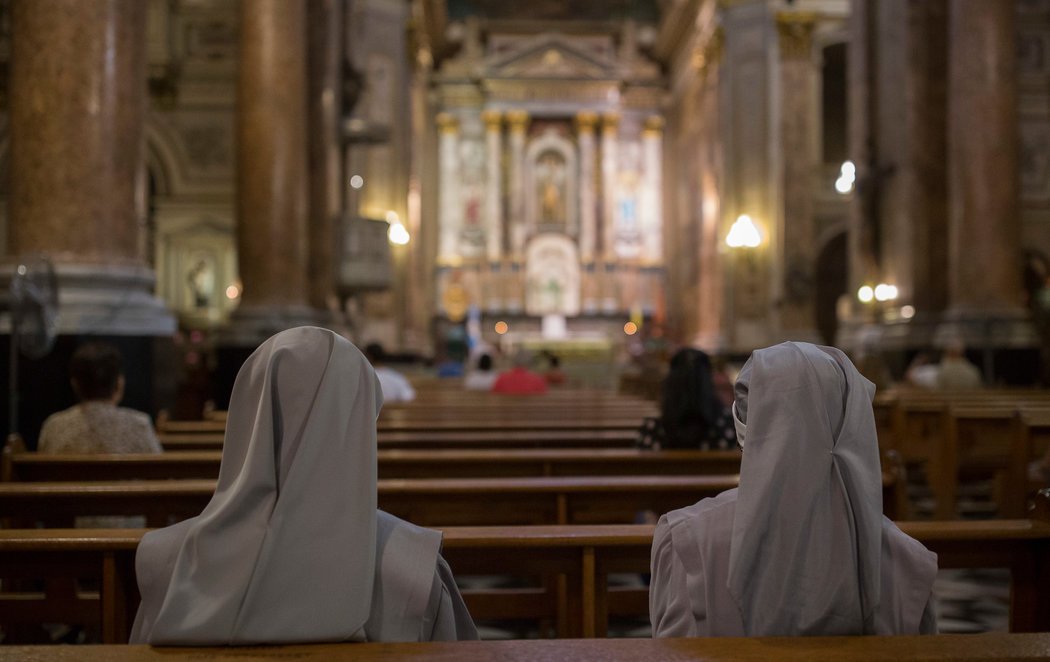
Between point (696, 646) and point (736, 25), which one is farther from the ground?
point (736, 25)

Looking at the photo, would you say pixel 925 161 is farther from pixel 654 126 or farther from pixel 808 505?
pixel 654 126

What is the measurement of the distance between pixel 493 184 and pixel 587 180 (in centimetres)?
283

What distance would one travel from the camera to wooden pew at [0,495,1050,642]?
273 cm

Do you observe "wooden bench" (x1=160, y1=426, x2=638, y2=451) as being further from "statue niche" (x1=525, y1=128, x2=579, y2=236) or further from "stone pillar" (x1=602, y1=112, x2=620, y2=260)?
"statue niche" (x1=525, y1=128, x2=579, y2=236)

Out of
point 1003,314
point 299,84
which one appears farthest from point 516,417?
point 1003,314

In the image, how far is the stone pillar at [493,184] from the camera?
3088 centimetres

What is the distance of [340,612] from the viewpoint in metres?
1.90

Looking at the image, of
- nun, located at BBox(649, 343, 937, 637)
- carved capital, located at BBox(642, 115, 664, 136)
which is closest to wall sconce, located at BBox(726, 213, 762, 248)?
carved capital, located at BBox(642, 115, 664, 136)

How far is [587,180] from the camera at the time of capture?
3098 centimetres

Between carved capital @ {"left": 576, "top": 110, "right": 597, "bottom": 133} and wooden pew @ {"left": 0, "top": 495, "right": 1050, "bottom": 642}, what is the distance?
2892cm

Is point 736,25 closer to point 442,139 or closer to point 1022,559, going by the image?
point 442,139

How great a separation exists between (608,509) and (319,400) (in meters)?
2.32

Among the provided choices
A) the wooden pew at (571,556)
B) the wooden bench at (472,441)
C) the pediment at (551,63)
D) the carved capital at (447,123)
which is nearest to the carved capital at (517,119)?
the pediment at (551,63)

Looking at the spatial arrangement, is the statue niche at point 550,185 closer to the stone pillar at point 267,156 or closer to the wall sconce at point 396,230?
the wall sconce at point 396,230
